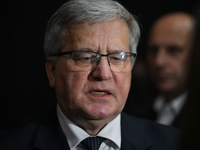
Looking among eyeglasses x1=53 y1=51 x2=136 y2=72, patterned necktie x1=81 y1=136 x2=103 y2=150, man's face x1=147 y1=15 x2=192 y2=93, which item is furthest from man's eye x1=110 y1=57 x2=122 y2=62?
man's face x1=147 y1=15 x2=192 y2=93

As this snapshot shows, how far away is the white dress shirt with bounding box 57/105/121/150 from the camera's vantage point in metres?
1.76

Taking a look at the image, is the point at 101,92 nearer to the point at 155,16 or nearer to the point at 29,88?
the point at 29,88

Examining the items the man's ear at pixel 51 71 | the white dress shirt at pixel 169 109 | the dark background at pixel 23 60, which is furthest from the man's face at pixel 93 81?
the white dress shirt at pixel 169 109

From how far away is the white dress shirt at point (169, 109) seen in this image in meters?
2.96

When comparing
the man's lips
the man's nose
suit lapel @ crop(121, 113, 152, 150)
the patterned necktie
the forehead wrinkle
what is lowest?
suit lapel @ crop(121, 113, 152, 150)

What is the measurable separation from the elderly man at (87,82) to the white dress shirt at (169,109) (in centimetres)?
108

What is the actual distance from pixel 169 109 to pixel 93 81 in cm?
167

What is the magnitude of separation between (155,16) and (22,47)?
5.87 feet

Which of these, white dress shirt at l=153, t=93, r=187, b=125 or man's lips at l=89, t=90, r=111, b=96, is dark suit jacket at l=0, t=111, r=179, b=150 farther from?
white dress shirt at l=153, t=93, r=187, b=125

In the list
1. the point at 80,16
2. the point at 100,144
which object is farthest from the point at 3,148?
the point at 80,16

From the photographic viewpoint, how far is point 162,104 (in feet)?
10.4

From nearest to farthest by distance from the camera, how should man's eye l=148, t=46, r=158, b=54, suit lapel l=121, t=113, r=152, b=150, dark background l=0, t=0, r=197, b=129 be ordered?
suit lapel l=121, t=113, r=152, b=150, dark background l=0, t=0, r=197, b=129, man's eye l=148, t=46, r=158, b=54

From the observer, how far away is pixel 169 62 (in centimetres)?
300

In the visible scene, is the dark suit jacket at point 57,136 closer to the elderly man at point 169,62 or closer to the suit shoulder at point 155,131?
the suit shoulder at point 155,131
